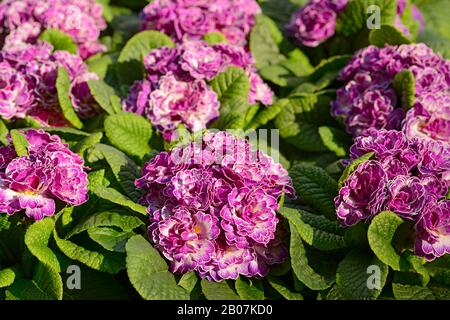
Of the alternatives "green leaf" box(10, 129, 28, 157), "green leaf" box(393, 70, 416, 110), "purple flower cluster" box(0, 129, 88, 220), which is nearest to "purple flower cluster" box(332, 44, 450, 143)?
"green leaf" box(393, 70, 416, 110)

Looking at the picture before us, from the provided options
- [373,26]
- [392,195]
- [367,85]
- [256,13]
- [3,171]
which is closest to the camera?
[392,195]

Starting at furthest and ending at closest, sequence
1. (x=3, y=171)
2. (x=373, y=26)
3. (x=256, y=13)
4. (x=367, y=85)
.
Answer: (x=256, y=13) < (x=373, y=26) < (x=367, y=85) < (x=3, y=171)

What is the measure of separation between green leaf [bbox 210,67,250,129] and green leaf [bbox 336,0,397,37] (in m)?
0.67

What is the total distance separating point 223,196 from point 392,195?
439 millimetres

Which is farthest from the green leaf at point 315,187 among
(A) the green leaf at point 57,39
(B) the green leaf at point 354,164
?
(A) the green leaf at point 57,39

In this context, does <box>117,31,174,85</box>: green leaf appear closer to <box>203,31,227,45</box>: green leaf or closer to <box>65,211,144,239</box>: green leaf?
<box>203,31,227,45</box>: green leaf

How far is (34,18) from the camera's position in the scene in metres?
2.85

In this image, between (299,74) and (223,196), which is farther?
(299,74)

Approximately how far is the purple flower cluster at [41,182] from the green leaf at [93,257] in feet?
0.32

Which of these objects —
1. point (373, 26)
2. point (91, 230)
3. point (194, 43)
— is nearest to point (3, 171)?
point (91, 230)

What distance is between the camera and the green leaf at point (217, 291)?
1837 mm

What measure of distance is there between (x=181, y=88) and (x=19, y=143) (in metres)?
0.67
